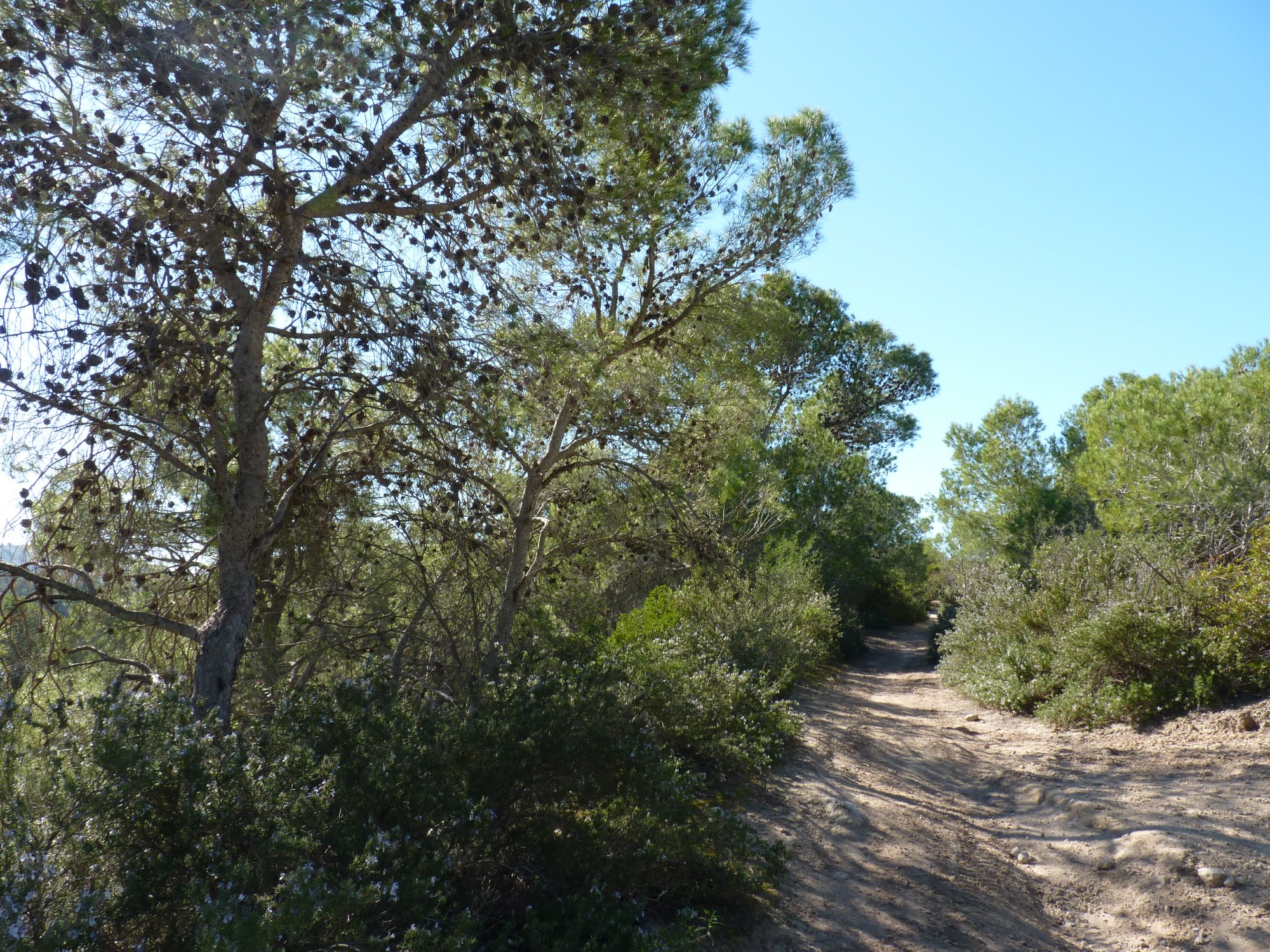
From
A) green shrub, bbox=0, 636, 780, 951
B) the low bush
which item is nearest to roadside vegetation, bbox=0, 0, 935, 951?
green shrub, bbox=0, 636, 780, 951

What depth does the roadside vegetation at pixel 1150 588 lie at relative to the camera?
8.19 m

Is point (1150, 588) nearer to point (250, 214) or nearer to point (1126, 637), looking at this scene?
point (1126, 637)

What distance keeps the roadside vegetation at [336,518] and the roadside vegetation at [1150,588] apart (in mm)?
4472

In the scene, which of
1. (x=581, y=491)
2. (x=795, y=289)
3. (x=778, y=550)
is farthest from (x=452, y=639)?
(x=795, y=289)

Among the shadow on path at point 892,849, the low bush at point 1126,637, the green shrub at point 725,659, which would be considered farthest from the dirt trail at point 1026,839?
the green shrub at point 725,659

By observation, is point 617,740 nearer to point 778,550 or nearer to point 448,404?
point 448,404

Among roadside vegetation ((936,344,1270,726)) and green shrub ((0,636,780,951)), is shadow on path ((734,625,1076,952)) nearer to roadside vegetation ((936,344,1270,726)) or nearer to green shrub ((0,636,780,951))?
green shrub ((0,636,780,951))

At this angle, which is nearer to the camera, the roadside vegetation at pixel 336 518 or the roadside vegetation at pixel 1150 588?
the roadside vegetation at pixel 336 518

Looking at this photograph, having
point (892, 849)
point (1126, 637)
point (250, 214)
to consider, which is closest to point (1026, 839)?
point (892, 849)

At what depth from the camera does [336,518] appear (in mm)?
5754

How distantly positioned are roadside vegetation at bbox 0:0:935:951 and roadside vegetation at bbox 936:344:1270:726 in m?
4.47

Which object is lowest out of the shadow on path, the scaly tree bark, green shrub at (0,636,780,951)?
the shadow on path

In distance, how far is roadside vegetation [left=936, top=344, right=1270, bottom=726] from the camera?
322 inches

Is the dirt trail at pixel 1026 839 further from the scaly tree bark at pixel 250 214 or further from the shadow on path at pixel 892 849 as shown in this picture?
the scaly tree bark at pixel 250 214
